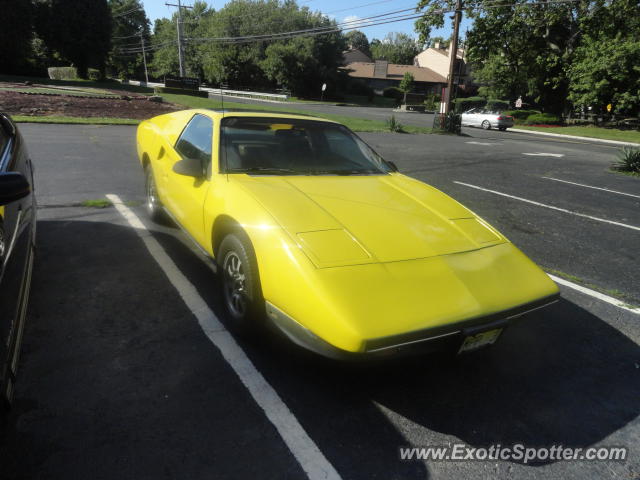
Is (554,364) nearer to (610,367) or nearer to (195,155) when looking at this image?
(610,367)

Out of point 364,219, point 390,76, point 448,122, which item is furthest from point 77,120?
point 390,76

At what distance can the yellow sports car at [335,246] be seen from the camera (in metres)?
A: 2.08

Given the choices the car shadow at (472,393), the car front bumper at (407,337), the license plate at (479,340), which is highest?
the car front bumper at (407,337)

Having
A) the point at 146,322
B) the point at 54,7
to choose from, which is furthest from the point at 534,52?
the point at 54,7

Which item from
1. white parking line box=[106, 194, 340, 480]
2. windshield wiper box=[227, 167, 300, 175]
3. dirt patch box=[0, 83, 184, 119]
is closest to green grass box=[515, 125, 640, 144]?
dirt patch box=[0, 83, 184, 119]

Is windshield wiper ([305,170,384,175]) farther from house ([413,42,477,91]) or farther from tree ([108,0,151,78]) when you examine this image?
tree ([108,0,151,78])

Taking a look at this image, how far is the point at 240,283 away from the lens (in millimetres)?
2691

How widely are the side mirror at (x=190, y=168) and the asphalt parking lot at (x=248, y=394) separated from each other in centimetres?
94

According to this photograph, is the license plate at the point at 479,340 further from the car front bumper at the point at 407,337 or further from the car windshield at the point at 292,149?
the car windshield at the point at 292,149

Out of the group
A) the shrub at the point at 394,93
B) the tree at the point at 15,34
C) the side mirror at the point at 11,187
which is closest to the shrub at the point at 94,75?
the tree at the point at 15,34

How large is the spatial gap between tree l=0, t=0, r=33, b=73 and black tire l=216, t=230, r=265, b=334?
44003 millimetres

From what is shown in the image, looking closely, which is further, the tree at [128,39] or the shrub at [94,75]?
the tree at [128,39]

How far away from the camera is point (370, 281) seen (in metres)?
2.18

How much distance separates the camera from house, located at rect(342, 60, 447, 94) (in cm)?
6775
